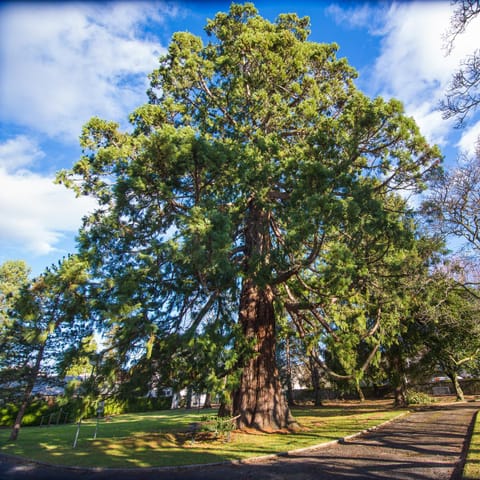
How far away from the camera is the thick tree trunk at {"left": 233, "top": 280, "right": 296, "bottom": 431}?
1097 cm

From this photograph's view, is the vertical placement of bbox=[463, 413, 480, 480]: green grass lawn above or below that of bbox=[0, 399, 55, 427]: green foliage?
below

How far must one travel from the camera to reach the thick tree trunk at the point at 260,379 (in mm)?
10970

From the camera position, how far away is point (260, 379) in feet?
37.6

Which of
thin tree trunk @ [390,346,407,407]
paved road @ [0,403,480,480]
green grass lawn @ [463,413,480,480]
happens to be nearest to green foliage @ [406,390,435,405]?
thin tree trunk @ [390,346,407,407]

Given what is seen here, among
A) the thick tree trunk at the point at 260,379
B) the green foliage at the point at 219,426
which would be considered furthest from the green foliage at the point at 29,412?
the thick tree trunk at the point at 260,379

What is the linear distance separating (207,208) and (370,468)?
21.3 ft

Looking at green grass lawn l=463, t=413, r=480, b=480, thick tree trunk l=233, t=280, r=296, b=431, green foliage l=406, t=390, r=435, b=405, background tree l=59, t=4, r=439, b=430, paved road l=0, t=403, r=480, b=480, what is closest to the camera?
green grass lawn l=463, t=413, r=480, b=480

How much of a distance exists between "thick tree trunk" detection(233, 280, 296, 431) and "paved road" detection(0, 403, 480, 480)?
271 centimetres

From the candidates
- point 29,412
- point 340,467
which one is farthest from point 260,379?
point 29,412

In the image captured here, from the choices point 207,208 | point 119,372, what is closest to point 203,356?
point 119,372

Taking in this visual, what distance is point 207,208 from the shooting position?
8.48 m

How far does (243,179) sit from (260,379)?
6.90 metres

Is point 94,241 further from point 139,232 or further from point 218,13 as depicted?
point 218,13

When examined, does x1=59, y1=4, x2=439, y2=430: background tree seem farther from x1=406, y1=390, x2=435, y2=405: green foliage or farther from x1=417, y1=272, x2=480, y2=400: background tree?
x1=406, y1=390, x2=435, y2=405: green foliage
